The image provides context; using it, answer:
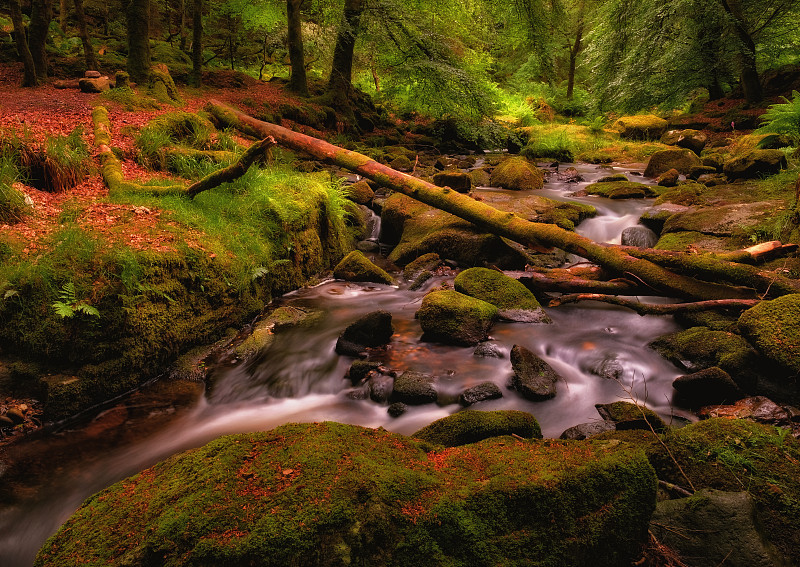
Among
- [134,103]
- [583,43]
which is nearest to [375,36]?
[134,103]

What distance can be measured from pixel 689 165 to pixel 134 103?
1419 cm

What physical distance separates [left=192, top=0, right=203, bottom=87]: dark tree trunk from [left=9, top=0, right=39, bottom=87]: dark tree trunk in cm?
383

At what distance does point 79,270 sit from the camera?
4.37 m

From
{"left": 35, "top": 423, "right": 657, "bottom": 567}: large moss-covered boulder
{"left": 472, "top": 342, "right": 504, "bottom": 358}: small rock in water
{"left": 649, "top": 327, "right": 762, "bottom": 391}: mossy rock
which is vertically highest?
{"left": 35, "top": 423, "right": 657, "bottom": 567}: large moss-covered boulder

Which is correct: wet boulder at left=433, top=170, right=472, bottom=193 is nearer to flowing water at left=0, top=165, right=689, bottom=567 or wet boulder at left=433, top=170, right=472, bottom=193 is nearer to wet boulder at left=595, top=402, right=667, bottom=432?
flowing water at left=0, top=165, right=689, bottom=567

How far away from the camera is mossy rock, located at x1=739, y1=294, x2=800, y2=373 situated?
3.78 m

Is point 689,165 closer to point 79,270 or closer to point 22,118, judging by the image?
point 79,270

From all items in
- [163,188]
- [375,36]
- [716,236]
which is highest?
[375,36]

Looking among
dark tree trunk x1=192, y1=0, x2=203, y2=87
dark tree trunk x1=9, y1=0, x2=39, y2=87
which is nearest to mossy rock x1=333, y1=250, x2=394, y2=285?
dark tree trunk x1=192, y1=0, x2=203, y2=87

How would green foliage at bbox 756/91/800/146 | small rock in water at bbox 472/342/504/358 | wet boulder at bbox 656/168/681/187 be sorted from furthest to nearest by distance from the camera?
wet boulder at bbox 656/168/681/187
green foliage at bbox 756/91/800/146
small rock in water at bbox 472/342/504/358

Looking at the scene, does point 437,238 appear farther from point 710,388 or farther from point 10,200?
point 10,200

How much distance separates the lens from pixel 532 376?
185 inches

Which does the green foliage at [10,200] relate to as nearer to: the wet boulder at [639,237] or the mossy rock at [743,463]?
the mossy rock at [743,463]

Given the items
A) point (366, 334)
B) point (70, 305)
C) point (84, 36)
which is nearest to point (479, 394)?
point (366, 334)
